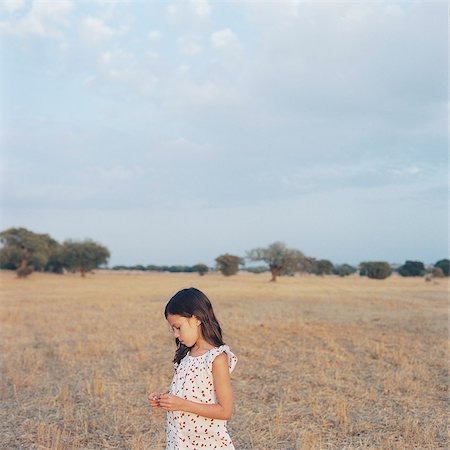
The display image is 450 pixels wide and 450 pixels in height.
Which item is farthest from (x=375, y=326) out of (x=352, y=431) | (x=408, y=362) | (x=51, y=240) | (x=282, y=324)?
(x=51, y=240)

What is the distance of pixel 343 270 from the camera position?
11150 cm

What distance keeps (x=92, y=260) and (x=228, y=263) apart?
22.4 m

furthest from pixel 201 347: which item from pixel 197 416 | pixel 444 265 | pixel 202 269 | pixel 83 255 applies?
pixel 444 265

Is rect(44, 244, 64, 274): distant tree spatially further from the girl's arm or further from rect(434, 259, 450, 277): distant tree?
the girl's arm

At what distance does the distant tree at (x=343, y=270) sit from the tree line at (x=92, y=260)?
20.2ft

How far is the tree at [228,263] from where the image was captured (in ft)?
291

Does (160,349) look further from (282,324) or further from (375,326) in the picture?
(375,326)

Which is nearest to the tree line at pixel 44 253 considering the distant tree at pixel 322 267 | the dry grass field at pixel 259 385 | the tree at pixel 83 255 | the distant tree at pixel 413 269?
the tree at pixel 83 255

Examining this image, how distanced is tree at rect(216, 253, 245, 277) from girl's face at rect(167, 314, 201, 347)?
278 ft

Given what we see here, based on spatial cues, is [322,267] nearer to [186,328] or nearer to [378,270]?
[378,270]

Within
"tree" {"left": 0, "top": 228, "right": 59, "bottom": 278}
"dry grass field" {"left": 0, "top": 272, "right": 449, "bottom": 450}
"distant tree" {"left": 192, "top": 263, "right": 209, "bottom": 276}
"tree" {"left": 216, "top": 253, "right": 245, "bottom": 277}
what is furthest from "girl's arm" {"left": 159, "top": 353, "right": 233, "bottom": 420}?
"distant tree" {"left": 192, "top": 263, "right": 209, "bottom": 276}

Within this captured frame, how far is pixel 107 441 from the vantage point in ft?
22.2

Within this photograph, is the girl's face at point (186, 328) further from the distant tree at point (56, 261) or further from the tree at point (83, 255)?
the tree at point (83, 255)

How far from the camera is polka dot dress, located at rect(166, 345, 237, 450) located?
3703 millimetres
